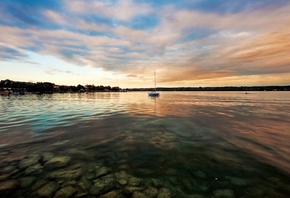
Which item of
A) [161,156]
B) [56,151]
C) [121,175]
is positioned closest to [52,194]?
[121,175]

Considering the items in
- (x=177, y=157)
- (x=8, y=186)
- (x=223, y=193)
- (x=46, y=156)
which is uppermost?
(x=8, y=186)

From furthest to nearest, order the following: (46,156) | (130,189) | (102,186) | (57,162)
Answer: (46,156) < (57,162) < (102,186) < (130,189)

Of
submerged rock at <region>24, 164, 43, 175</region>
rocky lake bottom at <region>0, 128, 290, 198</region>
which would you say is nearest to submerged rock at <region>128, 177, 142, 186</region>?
rocky lake bottom at <region>0, 128, 290, 198</region>

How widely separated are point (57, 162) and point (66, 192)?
3.20 metres

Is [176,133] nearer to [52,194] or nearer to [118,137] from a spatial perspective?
[118,137]

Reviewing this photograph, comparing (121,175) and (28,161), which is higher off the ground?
(28,161)

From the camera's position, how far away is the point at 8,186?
599 cm

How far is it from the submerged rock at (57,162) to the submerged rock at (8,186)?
5.15 feet

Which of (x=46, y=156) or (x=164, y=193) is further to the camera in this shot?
(x=46, y=156)

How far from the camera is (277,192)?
5.81 meters

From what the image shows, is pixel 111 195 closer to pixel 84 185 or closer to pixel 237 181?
pixel 84 185

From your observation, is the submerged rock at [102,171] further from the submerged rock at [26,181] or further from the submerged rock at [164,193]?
the submerged rock at [164,193]

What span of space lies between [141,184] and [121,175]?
1149mm

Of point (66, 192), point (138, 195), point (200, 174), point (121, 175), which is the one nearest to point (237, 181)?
point (200, 174)
